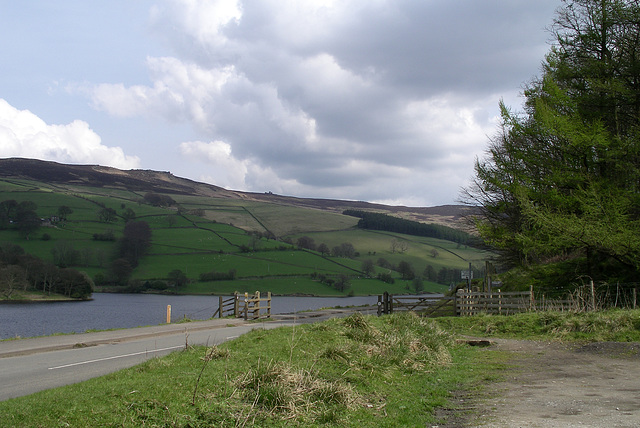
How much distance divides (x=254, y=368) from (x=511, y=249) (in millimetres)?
32188

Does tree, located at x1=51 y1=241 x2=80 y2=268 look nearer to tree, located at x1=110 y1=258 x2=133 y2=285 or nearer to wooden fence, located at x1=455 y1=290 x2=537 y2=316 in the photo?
tree, located at x1=110 y1=258 x2=133 y2=285

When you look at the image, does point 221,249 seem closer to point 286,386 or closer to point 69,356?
point 69,356

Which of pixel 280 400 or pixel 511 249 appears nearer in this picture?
pixel 280 400

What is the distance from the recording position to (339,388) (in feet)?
24.3

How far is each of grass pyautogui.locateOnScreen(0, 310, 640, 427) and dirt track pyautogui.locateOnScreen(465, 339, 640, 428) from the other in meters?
0.54

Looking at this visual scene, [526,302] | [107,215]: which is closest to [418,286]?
[107,215]

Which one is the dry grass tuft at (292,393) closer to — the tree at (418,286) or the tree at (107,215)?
the tree at (418,286)

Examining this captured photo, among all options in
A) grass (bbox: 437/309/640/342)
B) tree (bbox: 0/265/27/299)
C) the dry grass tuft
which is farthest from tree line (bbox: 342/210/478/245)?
the dry grass tuft

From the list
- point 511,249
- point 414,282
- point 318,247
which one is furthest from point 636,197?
point 318,247

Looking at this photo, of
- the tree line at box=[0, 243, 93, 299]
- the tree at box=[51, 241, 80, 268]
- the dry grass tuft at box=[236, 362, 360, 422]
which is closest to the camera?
the dry grass tuft at box=[236, 362, 360, 422]

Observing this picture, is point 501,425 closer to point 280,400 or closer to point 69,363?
point 280,400

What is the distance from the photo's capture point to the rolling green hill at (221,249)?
326ft

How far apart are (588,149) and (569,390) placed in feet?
60.0

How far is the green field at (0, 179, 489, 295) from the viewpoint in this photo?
330ft
